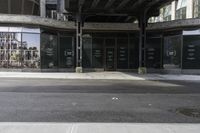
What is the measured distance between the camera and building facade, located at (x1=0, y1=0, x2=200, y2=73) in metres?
34.0

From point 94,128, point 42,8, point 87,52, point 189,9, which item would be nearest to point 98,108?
point 94,128

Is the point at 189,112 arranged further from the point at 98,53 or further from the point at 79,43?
the point at 98,53

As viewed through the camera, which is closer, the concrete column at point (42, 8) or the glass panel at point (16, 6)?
the glass panel at point (16, 6)

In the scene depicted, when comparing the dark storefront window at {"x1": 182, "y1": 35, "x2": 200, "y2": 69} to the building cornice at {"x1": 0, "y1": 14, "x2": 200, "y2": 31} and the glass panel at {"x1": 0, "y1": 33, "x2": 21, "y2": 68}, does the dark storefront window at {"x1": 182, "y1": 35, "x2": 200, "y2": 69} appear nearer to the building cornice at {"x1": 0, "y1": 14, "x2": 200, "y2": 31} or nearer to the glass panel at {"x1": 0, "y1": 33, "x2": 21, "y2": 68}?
the building cornice at {"x1": 0, "y1": 14, "x2": 200, "y2": 31}

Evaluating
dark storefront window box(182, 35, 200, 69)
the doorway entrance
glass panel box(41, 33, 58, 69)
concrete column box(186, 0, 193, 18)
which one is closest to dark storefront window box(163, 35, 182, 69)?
dark storefront window box(182, 35, 200, 69)

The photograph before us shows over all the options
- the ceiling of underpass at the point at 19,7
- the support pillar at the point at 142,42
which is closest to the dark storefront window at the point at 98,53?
the support pillar at the point at 142,42

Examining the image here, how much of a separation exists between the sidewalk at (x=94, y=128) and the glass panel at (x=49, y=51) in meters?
26.2

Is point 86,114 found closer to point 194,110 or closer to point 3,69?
point 194,110

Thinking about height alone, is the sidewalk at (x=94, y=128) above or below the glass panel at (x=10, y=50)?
below

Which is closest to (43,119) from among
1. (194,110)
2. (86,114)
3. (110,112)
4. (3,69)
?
(86,114)

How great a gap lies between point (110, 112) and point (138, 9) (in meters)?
24.7

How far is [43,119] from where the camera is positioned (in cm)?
1041

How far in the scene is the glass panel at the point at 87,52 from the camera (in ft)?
126

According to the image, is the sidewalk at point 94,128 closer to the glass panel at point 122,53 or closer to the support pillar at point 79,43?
the support pillar at point 79,43
